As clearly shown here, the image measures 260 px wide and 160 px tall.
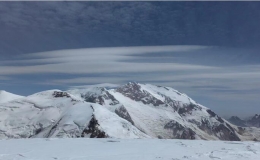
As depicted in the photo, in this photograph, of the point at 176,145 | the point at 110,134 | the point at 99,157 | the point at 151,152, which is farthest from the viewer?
the point at 110,134

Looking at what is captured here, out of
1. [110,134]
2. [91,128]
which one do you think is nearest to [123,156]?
[91,128]

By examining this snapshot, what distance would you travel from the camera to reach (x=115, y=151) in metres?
21.2

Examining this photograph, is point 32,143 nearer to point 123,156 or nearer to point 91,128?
point 123,156

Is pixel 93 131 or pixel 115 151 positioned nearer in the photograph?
pixel 115 151

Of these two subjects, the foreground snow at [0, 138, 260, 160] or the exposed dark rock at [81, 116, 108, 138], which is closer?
the foreground snow at [0, 138, 260, 160]

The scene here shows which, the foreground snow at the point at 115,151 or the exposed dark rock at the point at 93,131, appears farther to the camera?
the exposed dark rock at the point at 93,131

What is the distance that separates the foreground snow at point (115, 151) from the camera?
19.1 meters

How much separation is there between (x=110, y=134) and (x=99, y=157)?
146972 mm

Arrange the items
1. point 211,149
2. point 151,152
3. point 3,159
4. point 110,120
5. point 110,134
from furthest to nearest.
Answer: point 110,120 → point 110,134 → point 211,149 → point 151,152 → point 3,159

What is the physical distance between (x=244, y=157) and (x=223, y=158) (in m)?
1.47

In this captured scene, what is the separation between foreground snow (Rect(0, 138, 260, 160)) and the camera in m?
19.1

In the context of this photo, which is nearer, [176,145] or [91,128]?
[176,145]

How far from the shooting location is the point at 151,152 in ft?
68.9

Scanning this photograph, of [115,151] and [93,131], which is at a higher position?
[115,151]
